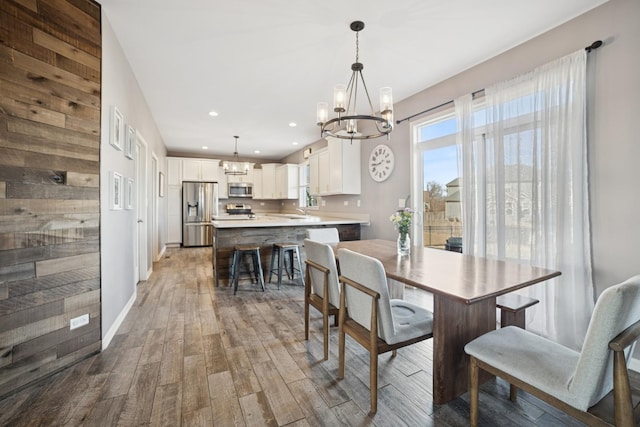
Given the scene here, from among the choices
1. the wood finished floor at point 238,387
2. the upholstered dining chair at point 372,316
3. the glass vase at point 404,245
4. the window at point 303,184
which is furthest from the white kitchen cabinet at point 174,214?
the upholstered dining chair at point 372,316

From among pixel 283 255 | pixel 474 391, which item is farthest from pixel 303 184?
pixel 474 391

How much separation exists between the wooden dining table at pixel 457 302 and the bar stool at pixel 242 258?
7.42ft

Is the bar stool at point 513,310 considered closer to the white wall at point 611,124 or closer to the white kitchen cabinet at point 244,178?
the white wall at point 611,124

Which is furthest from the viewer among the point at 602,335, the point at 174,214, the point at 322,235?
the point at 174,214

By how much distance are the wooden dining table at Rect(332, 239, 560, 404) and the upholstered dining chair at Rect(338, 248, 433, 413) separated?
0.14 metres

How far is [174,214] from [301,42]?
6024 mm

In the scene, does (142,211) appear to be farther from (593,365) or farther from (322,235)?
(593,365)

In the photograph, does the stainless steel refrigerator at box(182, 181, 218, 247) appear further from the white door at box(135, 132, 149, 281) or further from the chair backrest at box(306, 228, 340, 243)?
the chair backrest at box(306, 228, 340, 243)

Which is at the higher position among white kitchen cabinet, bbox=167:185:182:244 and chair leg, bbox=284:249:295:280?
white kitchen cabinet, bbox=167:185:182:244

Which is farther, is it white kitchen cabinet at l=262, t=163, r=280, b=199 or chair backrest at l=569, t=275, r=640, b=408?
white kitchen cabinet at l=262, t=163, r=280, b=199

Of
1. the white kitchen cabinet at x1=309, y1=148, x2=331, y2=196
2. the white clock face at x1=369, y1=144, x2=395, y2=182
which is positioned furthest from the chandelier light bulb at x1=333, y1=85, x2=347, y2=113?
the white kitchen cabinet at x1=309, y1=148, x2=331, y2=196

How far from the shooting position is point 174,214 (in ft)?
A: 23.3

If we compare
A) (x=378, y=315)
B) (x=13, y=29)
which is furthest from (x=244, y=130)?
(x=378, y=315)

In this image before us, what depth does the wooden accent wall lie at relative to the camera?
1623 mm
